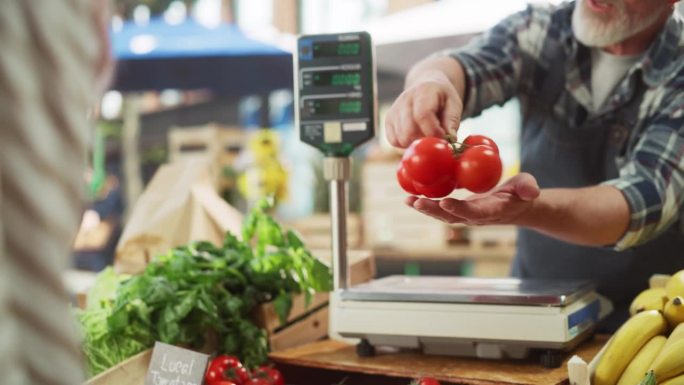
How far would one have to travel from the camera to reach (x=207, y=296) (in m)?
2.02

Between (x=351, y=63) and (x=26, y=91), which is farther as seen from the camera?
(x=351, y=63)

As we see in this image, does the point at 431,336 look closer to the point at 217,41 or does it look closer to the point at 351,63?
the point at 351,63

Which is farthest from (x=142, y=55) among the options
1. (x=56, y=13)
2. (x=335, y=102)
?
(x=56, y=13)

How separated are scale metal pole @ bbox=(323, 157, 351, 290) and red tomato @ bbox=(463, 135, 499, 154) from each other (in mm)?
487

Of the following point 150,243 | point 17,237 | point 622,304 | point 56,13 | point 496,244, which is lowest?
point 496,244

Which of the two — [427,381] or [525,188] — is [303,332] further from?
[525,188]

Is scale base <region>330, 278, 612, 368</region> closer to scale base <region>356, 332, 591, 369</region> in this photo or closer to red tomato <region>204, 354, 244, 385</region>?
scale base <region>356, 332, 591, 369</region>

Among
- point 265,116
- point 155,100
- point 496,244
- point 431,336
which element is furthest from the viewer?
point 155,100

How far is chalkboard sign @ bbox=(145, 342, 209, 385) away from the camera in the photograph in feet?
5.64

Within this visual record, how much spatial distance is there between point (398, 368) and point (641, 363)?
1.70 feet

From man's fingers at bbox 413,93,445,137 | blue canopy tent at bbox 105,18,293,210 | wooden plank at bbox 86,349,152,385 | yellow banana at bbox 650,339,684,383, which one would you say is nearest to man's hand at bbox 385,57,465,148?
man's fingers at bbox 413,93,445,137

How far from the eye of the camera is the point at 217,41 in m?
6.43

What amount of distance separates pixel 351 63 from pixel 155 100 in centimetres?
1259

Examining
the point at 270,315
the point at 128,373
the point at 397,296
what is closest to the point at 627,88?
the point at 397,296
